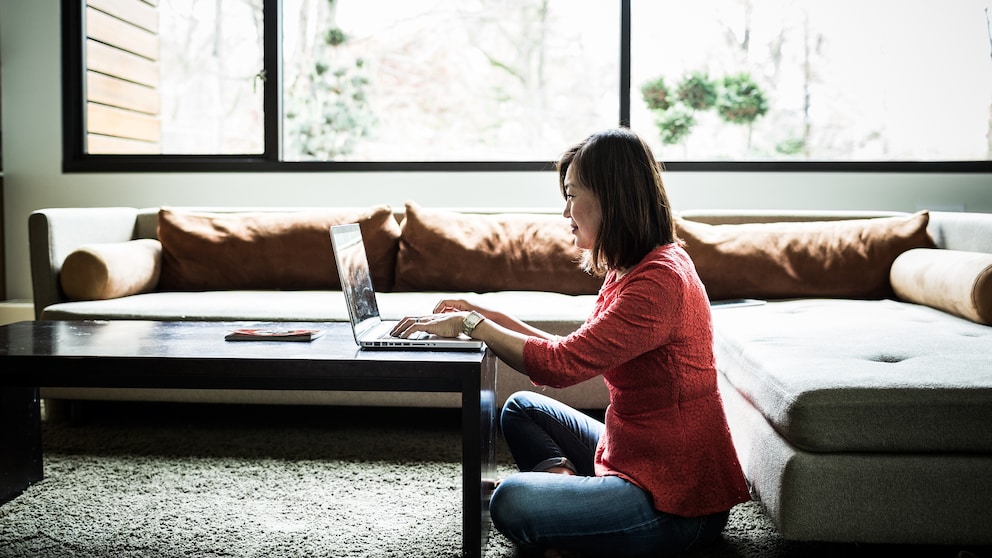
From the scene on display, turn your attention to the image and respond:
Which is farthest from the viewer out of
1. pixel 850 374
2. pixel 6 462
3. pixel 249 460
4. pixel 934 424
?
pixel 249 460

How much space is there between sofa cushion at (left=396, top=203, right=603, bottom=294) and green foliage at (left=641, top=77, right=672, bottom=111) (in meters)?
1.05

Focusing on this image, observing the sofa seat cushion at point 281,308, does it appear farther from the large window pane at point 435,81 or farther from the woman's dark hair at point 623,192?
the large window pane at point 435,81

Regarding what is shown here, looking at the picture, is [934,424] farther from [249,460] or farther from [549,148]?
[549,148]

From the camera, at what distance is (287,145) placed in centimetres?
408

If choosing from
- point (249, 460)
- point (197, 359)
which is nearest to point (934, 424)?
point (197, 359)

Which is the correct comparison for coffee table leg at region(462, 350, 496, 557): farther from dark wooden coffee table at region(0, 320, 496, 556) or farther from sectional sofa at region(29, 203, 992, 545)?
sectional sofa at region(29, 203, 992, 545)

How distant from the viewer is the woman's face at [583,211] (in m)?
1.58

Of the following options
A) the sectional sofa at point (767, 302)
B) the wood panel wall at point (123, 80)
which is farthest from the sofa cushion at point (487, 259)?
the wood panel wall at point (123, 80)

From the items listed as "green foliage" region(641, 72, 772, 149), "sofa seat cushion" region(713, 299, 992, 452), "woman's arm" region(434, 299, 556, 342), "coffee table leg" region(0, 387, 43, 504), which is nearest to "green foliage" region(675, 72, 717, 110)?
"green foliage" region(641, 72, 772, 149)

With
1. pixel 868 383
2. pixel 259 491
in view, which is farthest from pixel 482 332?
pixel 259 491

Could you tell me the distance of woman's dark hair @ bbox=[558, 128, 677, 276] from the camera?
5.08 ft

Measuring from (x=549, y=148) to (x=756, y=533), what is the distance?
258cm

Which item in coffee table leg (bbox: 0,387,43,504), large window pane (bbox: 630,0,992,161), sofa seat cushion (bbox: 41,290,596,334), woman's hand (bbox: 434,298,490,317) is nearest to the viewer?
woman's hand (bbox: 434,298,490,317)

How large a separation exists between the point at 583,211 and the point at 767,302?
157 centimetres
